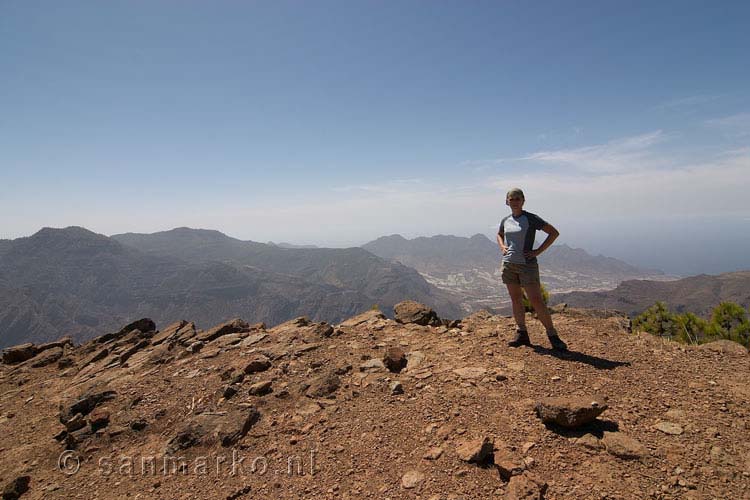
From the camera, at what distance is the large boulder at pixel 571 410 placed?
17.5 ft

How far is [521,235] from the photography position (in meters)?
8.40

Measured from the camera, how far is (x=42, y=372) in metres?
14.4

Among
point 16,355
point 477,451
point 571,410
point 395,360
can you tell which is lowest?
point 16,355

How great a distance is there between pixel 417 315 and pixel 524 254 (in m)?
5.45

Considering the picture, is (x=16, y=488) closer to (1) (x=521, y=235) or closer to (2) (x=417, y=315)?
(2) (x=417, y=315)

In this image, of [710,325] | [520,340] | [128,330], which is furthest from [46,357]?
[710,325]

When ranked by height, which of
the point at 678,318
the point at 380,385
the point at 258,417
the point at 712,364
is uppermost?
the point at 712,364

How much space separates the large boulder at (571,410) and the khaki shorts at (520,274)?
10.5ft

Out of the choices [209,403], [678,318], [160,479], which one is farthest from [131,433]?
[678,318]

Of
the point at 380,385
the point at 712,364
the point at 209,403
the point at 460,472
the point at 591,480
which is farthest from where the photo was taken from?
the point at 209,403

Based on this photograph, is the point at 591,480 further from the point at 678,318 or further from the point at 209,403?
the point at 678,318

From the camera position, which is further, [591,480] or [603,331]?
Answer: [603,331]

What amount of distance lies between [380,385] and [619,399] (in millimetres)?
4791

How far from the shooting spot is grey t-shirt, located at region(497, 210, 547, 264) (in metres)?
8.40
